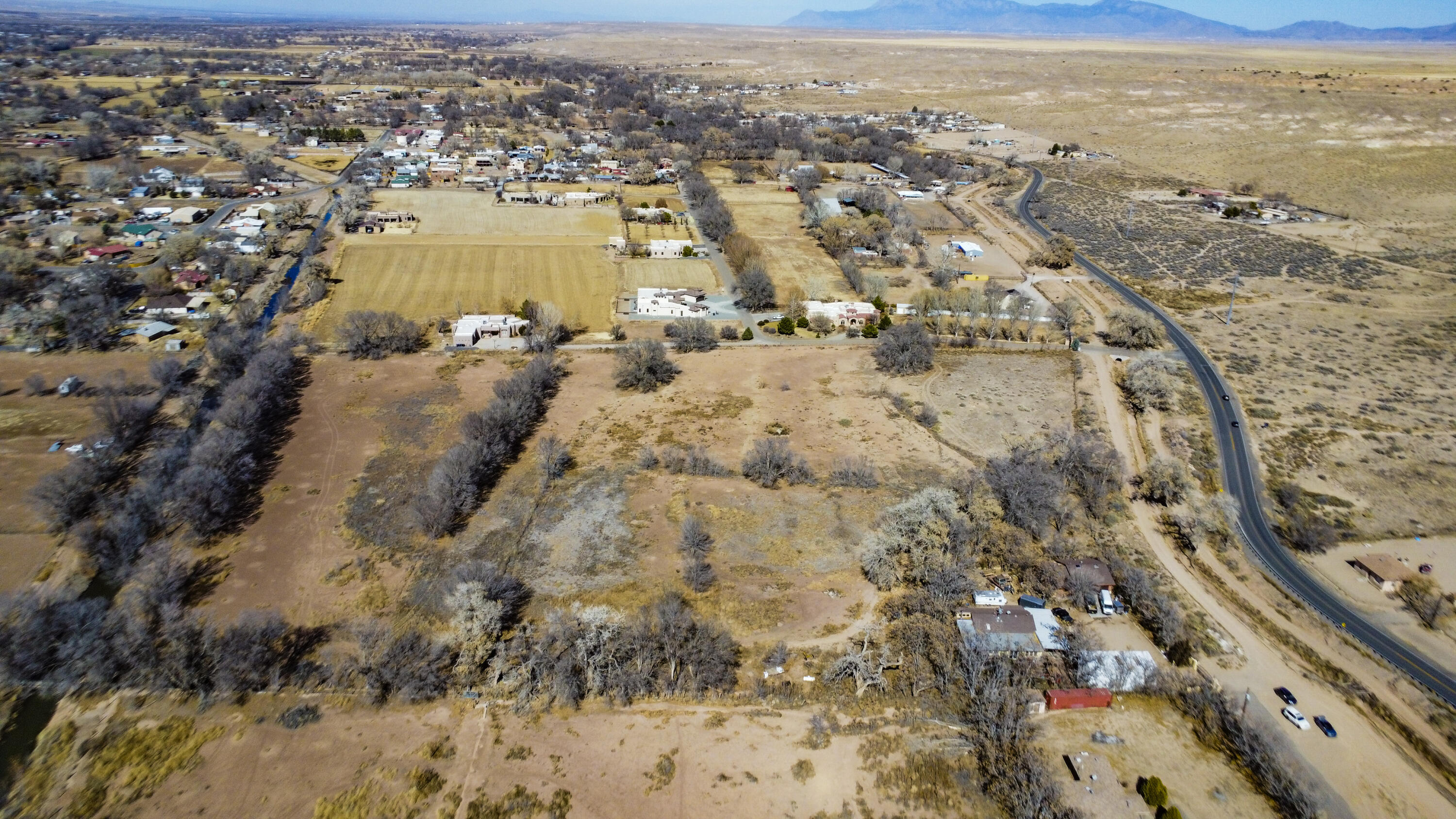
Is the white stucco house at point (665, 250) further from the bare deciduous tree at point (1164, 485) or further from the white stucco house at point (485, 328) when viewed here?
the bare deciduous tree at point (1164, 485)

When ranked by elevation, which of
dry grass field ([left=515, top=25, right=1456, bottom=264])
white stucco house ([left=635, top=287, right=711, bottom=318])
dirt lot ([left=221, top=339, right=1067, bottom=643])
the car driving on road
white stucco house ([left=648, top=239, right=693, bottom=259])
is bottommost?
dirt lot ([left=221, top=339, right=1067, bottom=643])

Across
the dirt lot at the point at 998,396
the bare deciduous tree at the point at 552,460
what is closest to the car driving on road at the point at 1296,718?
the dirt lot at the point at 998,396

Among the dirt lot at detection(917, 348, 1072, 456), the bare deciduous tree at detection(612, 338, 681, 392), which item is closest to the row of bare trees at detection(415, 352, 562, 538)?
the bare deciduous tree at detection(612, 338, 681, 392)

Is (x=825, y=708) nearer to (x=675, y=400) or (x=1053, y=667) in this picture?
(x=1053, y=667)

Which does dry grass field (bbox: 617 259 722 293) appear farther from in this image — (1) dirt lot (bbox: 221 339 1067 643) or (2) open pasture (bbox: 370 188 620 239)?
(1) dirt lot (bbox: 221 339 1067 643)

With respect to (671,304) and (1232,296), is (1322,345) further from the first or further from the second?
(671,304)

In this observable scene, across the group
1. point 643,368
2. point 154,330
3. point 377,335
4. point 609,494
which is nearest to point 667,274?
point 643,368
